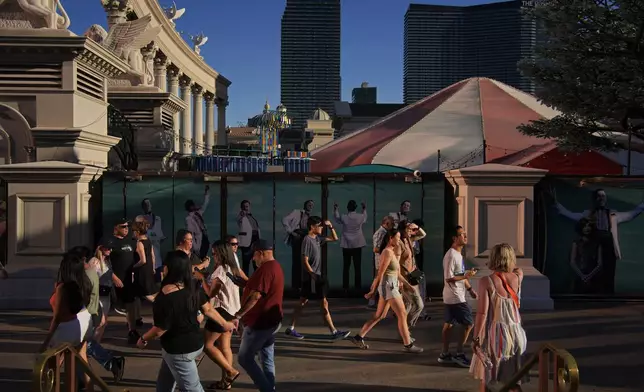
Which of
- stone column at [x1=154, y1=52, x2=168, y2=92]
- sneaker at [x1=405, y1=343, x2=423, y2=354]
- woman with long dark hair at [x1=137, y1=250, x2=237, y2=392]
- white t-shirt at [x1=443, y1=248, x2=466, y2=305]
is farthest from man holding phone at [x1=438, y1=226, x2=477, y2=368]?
stone column at [x1=154, y1=52, x2=168, y2=92]

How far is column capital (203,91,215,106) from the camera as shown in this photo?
65562 millimetres

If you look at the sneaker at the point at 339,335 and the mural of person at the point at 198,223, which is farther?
the mural of person at the point at 198,223

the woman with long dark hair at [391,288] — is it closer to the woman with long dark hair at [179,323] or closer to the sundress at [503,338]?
the sundress at [503,338]

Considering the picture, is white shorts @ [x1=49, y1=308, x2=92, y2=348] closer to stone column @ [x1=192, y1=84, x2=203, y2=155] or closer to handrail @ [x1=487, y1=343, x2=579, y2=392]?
handrail @ [x1=487, y1=343, x2=579, y2=392]

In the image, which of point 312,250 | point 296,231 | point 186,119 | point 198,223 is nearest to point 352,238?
point 296,231

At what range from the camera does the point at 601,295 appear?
40.3ft

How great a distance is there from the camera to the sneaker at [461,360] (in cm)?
802

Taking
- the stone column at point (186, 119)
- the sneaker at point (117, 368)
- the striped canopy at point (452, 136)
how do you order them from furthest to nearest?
the stone column at point (186, 119) → the striped canopy at point (452, 136) → the sneaker at point (117, 368)

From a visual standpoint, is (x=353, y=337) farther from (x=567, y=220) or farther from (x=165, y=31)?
(x=165, y=31)

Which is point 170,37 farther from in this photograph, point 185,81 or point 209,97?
point 209,97

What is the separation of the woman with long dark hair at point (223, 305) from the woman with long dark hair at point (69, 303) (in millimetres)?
1276

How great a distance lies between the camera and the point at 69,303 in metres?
6.21

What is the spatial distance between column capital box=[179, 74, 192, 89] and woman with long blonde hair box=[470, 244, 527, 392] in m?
50.1

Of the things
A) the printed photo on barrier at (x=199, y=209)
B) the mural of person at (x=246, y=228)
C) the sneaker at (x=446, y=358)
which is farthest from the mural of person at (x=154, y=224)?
the sneaker at (x=446, y=358)
